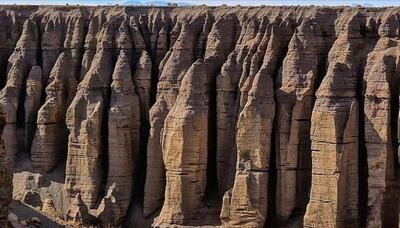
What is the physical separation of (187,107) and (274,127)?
3257mm

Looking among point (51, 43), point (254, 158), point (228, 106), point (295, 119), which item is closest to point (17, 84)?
point (51, 43)

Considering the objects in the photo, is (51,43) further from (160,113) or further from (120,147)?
(160,113)

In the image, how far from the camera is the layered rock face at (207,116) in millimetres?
33719

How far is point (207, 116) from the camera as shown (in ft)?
121

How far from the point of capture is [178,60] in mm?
38406

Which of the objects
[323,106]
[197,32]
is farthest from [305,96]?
[197,32]

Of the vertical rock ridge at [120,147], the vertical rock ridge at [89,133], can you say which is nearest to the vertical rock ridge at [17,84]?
the vertical rock ridge at [89,133]

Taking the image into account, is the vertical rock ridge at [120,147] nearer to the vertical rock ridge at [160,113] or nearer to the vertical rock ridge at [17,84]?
the vertical rock ridge at [160,113]

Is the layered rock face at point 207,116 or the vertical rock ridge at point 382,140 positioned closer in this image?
the vertical rock ridge at point 382,140

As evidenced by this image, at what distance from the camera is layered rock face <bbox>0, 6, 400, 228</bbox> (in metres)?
33.7

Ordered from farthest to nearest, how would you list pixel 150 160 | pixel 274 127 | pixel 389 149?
pixel 150 160, pixel 274 127, pixel 389 149

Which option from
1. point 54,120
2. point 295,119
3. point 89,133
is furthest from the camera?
point 54,120

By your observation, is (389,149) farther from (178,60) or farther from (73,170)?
(73,170)

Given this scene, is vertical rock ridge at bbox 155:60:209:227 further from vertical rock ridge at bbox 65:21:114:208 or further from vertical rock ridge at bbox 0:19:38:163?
vertical rock ridge at bbox 0:19:38:163
